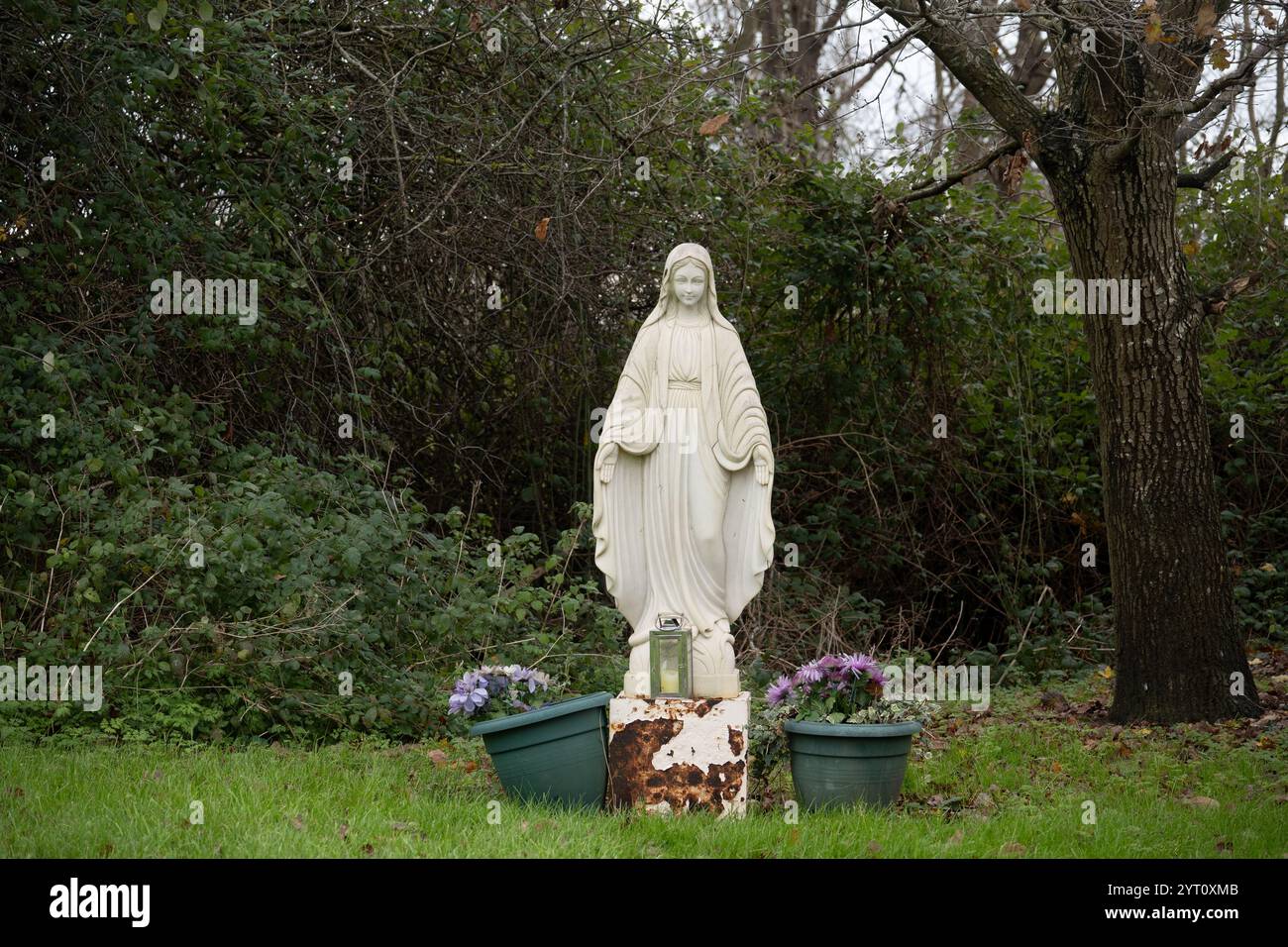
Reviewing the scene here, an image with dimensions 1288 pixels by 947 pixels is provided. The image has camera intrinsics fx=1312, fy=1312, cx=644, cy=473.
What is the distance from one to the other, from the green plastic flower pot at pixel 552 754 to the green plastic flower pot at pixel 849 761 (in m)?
0.94

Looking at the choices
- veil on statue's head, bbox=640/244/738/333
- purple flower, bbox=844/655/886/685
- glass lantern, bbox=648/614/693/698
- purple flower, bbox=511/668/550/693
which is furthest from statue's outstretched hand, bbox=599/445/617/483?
purple flower, bbox=844/655/886/685

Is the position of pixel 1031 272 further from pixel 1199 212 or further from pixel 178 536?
pixel 178 536

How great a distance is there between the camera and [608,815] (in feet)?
18.5

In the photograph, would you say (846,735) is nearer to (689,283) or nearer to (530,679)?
(530,679)

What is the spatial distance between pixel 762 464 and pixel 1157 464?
309cm

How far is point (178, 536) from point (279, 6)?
392 cm

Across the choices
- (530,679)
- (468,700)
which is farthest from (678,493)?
(468,700)

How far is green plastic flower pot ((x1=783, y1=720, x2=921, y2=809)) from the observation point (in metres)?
5.81

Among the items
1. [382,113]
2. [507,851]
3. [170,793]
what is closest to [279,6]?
[382,113]

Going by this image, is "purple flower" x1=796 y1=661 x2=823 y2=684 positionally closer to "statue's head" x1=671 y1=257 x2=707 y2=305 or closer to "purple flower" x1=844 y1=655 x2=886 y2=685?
"purple flower" x1=844 y1=655 x2=886 y2=685

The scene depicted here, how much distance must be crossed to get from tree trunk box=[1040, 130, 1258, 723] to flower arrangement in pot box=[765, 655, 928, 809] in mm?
2494

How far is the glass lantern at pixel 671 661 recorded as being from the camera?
5832 millimetres

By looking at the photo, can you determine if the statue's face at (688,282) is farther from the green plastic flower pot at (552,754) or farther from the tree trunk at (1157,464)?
the tree trunk at (1157,464)

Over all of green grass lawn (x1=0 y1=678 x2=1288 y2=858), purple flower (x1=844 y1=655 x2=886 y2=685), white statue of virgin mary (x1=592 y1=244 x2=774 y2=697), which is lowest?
green grass lawn (x1=0 y1=678 x2=1288 y2=858)
